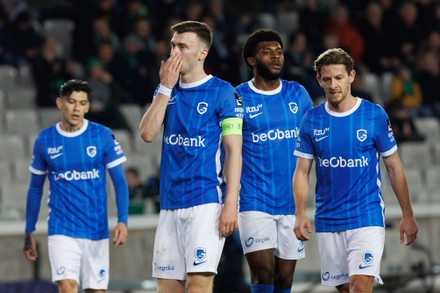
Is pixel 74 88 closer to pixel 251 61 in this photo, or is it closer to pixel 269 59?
pixel 251 61

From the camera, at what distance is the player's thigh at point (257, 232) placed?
9.24m

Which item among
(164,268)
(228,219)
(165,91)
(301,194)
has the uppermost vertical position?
(165,91)

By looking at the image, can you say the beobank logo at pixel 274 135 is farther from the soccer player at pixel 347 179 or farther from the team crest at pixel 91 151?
the team crest at pixel 91 151

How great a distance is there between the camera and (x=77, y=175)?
389 inches

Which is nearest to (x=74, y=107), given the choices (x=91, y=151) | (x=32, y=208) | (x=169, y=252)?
(x=91, y=151)

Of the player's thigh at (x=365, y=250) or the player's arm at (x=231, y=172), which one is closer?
the player's arm at (x=231, y=172)

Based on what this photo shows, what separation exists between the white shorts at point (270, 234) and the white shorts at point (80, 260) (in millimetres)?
1295

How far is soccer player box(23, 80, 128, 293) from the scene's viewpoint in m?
9.81

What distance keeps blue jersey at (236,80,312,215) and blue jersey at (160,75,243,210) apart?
1.07m

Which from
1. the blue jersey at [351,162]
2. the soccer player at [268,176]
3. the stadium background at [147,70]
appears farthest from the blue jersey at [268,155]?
the stadium background at [147,70]

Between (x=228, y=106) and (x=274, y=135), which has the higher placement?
(x=228, y=106)

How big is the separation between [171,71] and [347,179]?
1481 mm

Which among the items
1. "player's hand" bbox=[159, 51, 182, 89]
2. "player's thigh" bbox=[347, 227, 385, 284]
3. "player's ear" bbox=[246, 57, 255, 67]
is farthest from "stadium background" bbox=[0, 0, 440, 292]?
"player's hand" bbox=[159, 51, 182, 89]

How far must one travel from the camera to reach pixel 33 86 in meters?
16.4
